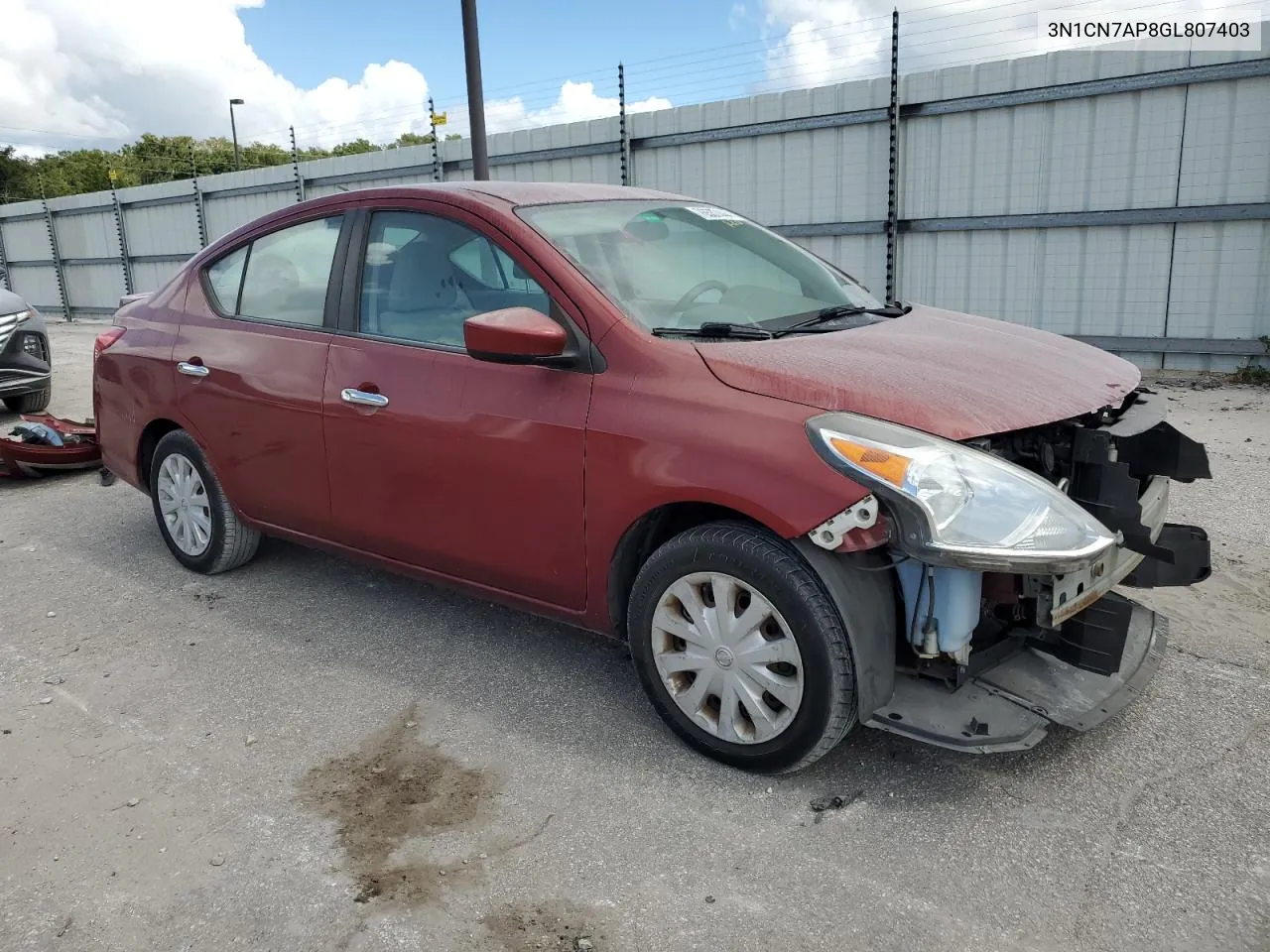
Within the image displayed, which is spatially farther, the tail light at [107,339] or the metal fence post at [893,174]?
the metal fence post at [893,174]

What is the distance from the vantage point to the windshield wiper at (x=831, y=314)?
3240 mm

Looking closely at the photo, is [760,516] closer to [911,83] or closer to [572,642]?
[572,642]

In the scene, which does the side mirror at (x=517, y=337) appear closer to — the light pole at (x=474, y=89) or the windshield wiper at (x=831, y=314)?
the windshield wiper at (x=831, y=314)

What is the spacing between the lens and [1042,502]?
2471mm

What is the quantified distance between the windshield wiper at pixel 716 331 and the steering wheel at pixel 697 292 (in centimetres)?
13

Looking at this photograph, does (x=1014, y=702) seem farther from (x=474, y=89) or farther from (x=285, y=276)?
(x=474, y=89)

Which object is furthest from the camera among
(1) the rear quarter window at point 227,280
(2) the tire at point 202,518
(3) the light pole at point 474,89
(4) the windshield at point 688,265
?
(3) the light pole at point 474,89

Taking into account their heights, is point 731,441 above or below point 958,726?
above

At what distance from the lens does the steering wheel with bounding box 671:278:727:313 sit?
3188mm

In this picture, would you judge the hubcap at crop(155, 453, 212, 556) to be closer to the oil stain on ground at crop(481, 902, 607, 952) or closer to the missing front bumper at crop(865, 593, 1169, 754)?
the oil stain on ground at crop(481, 902, 607, 952)

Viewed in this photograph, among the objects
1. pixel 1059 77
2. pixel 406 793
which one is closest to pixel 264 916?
pixel 406 793

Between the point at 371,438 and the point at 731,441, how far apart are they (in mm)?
1500

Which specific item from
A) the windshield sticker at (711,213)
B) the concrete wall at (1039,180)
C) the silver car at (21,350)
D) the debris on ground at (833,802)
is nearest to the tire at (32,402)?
the silver car at (21,350)

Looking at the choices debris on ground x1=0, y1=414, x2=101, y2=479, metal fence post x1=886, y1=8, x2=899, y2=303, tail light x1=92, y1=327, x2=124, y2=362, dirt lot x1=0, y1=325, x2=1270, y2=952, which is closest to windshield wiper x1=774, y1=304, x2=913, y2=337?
dirt lot x1=0, y1=325, x2=1270, y2=952
